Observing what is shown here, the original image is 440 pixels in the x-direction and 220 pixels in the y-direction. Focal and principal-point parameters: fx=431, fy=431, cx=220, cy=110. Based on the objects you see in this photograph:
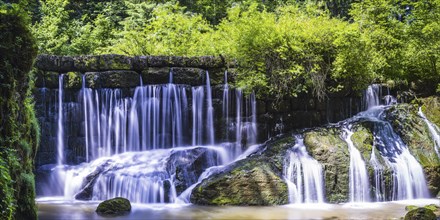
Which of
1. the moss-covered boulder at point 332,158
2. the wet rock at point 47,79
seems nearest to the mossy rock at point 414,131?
the moss-covered boulder at point 332,158

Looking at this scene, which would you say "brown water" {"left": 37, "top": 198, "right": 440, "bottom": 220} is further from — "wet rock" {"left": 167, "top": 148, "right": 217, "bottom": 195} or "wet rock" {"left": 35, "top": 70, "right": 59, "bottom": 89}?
"wet rock" {"left": 35, "top": 70, "right": 59, "bottom": 89}

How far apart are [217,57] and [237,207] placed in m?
6.09

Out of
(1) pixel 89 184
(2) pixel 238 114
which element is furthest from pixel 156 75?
(1) pixel 89 184

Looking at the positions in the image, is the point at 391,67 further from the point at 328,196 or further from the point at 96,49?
the point at 96,49

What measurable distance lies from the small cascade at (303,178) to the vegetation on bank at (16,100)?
6.33m

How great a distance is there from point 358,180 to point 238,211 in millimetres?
3515

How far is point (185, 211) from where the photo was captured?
9703mm

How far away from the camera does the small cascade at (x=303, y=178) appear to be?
10.8 m

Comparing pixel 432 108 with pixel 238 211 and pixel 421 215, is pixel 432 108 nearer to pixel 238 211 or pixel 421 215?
pixel 421 215

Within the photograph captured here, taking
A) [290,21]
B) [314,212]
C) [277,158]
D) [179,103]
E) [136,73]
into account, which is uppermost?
[290,21]

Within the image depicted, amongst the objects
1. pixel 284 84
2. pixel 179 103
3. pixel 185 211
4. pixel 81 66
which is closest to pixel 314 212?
pixel 185 211

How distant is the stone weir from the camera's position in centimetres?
1370

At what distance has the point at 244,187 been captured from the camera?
10.5 m

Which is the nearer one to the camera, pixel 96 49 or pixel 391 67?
pixel 391 67
